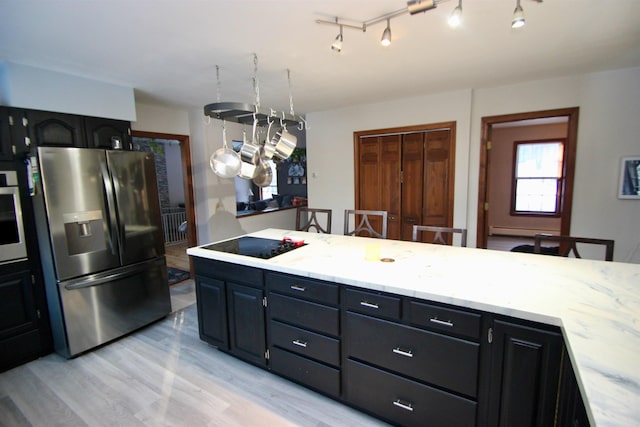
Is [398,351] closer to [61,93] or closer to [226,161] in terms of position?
[226,161]

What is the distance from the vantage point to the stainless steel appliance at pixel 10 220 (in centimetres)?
228


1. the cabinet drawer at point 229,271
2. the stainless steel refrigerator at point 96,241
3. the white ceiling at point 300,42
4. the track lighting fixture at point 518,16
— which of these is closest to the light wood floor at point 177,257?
the stainless steel refrigerator at point 96,241

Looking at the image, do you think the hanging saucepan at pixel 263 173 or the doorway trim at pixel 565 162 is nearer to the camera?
the hanging saucepan at pixel 263 173

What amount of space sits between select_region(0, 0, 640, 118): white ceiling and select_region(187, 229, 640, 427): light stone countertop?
1.50 metres

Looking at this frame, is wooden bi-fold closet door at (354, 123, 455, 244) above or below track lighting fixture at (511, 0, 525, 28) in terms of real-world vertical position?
below

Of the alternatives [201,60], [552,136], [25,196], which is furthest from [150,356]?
[552,136]

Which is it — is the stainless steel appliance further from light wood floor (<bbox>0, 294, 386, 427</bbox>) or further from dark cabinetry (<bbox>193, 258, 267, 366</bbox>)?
dark cabinetry (<bbox>193, 258, 267, 366</bbox>)

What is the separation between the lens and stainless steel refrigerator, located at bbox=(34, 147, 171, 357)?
2.35m

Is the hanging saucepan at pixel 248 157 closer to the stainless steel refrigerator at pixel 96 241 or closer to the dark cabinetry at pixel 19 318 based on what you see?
the stainless steel refrigerator at pixel 96 241

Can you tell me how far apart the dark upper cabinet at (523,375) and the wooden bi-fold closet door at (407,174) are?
8.66 ft

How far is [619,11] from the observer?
1.78 metres

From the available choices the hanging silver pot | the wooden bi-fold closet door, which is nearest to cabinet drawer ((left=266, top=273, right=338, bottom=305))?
the hanging silver pot

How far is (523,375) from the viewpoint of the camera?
130 cm

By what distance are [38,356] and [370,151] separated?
4.12m
